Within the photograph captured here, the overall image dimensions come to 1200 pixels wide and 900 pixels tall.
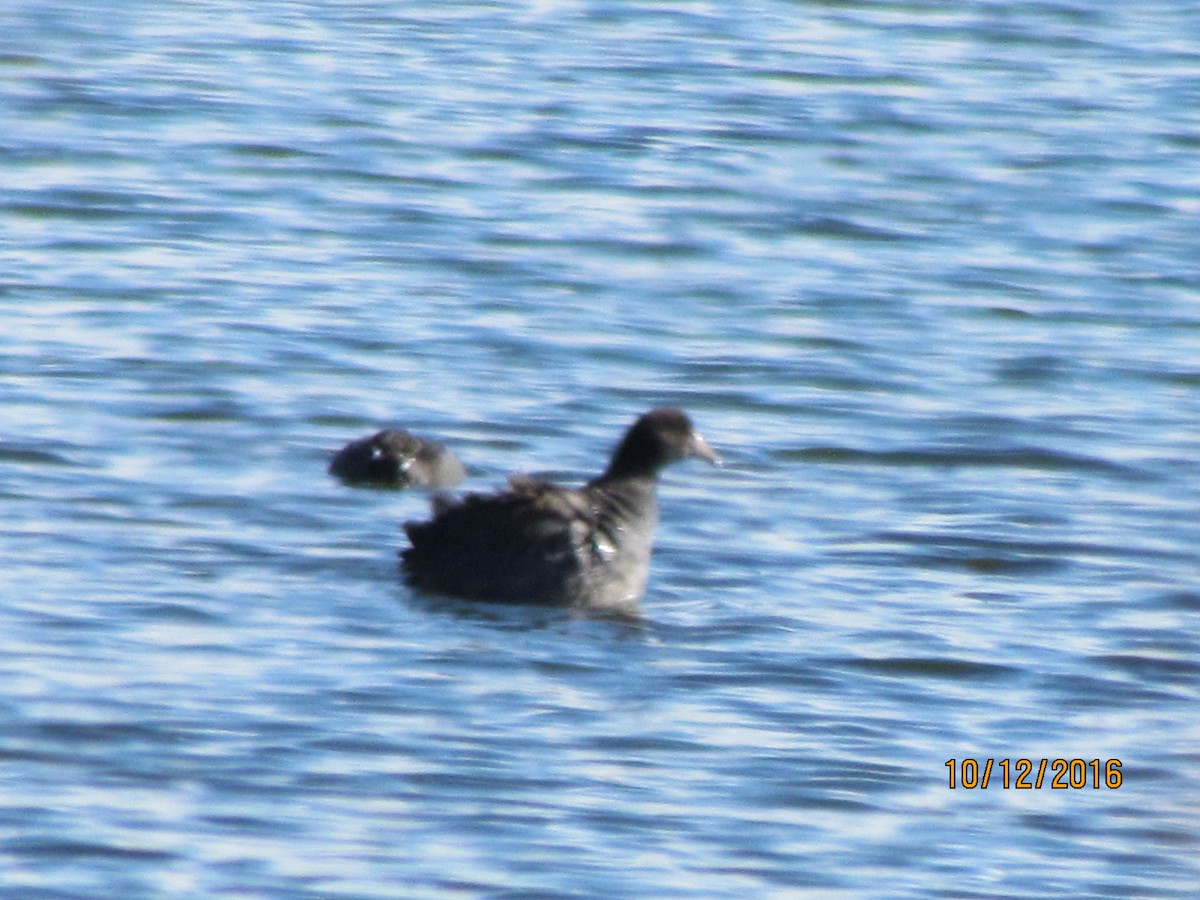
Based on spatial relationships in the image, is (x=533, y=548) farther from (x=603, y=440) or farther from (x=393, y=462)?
(x=603, y=440)

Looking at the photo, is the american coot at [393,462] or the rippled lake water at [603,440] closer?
the rippled lake water at [603,440]

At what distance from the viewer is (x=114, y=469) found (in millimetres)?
13281

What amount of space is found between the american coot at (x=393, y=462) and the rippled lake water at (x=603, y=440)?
13cm

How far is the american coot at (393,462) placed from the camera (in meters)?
13.1

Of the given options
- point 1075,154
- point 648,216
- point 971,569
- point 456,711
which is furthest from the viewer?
Result: point 1075,154

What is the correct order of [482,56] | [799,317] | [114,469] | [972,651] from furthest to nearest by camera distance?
[482,56] < [799,317] < [114,469] < [972,651]

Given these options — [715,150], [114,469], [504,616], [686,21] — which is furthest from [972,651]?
[686,21]

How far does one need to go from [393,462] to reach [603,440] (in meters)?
1.51

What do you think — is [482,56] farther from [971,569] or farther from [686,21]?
[971,569]

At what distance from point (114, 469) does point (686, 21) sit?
14.8 meters

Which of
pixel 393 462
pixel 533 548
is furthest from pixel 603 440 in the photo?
pixel 533 548
